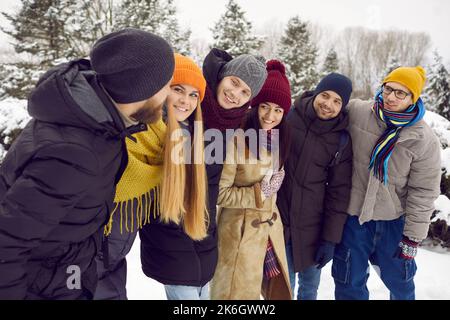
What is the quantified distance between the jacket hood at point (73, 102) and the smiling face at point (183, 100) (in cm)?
60

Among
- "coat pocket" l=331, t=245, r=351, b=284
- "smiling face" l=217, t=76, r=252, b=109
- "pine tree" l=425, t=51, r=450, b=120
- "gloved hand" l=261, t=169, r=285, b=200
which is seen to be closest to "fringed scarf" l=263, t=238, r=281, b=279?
"gloved hand" l=261, t=169, r=285, b=200

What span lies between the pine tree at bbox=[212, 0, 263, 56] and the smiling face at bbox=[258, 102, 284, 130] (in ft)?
40.9

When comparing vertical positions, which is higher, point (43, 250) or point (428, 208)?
point (43, 250)

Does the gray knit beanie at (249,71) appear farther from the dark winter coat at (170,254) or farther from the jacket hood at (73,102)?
the jacket hood at (73,102)

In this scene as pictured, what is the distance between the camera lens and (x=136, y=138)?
1.64 meters

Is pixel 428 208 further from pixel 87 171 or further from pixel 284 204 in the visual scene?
pixel 87 171

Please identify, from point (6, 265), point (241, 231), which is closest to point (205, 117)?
point (241, 231)

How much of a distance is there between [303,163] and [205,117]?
961 millimetres

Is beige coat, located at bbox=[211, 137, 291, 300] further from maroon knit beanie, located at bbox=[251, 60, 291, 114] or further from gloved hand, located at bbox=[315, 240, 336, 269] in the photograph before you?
gloved hand, located at bbox=[315, 240, 336, 269]

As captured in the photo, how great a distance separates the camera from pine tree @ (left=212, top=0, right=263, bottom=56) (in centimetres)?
1415

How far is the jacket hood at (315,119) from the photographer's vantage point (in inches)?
99.7

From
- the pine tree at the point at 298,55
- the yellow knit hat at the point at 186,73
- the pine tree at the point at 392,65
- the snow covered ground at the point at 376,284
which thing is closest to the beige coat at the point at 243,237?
the yellow knit hat at the point at 186,73

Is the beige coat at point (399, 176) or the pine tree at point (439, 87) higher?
Answer: the beige coat at point (399, 176)

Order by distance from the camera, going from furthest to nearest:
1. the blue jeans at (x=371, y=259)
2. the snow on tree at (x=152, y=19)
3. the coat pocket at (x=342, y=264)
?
the snow on tree at (x=152, y=19)
the coat pocket at (x=342, y=264)
the blue jeans at (x=371, y=259)
